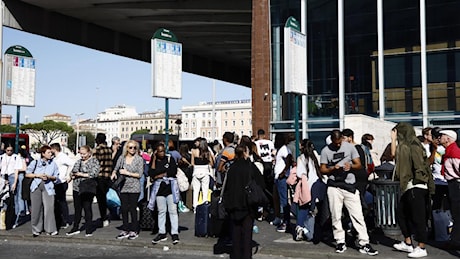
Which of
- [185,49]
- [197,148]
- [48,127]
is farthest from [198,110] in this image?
[197,148]

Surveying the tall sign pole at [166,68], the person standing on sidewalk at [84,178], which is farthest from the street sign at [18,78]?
the tall sign pole at [166,68]

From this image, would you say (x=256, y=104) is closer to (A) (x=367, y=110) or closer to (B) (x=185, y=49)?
(A) (x=367, y=110)

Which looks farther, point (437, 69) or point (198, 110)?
point (198, 110)

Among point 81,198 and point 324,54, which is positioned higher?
point 324,54

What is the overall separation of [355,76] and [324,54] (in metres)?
1.63

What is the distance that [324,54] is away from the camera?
21.4 metres

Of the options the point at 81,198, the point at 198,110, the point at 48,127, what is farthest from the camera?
the point at 198,110

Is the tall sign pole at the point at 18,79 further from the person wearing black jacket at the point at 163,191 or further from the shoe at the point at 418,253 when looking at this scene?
the shoe at the point at 418,253

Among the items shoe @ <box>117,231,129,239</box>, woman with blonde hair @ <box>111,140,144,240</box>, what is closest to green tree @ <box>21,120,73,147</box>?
shoe @ <box>117,231,129,239</box>

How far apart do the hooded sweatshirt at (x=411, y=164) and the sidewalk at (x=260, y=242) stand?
112cm

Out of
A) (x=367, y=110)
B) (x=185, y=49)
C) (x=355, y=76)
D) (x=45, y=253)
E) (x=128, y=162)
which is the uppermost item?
(x=185, y=49)

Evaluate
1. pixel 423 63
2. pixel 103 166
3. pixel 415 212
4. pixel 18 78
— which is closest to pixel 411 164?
pixel 415 212

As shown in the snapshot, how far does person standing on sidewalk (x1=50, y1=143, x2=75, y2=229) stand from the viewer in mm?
11633

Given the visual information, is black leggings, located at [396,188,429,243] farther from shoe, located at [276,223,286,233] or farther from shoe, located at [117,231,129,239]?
shoe, located at [117,231,129,239]
